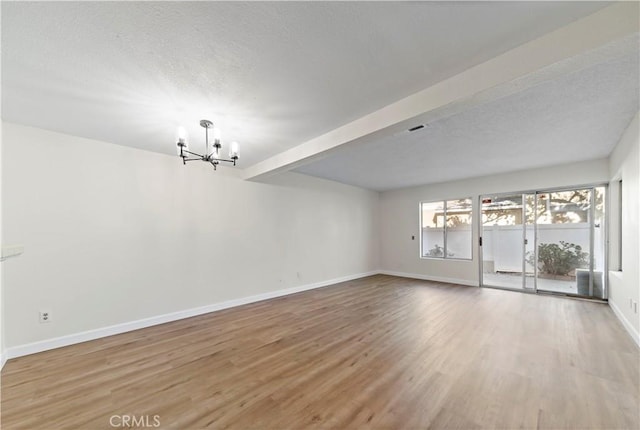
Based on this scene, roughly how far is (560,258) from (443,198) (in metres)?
2.58

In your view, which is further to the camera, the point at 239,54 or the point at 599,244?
the point at 599,244

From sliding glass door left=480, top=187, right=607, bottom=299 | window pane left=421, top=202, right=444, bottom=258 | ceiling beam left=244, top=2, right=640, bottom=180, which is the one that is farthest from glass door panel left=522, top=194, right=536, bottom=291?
ceiling beam left=244, top=2, right=640, bottom=180

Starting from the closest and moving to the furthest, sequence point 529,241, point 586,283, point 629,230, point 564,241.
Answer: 1. point 629,230
2. point 586,283
3. point 564,241
4. point 529,241

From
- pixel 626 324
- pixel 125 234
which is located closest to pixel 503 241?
pixel 626 324

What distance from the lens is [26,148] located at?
280 centimetres

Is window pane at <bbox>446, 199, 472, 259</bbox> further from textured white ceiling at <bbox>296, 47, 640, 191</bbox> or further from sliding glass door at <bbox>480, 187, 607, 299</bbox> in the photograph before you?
textured white ceiling at <bbox>296, 47, 640, 191</bbox>

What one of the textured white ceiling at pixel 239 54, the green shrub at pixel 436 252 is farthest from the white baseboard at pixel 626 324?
the textured white ceiling at pixel 239 54

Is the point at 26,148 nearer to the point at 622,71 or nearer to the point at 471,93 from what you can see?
the point at 471,93

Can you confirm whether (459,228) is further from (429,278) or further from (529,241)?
(429,278)

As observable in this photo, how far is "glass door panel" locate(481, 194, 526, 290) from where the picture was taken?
5445 mm

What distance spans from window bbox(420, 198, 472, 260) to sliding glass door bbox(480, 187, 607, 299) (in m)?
0.39

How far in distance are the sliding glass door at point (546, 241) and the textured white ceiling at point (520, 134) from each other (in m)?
0.92

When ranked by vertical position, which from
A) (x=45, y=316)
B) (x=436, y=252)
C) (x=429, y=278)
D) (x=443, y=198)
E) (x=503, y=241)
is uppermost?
(x=443, y=198)

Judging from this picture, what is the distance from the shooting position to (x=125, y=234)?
11.2 ft
